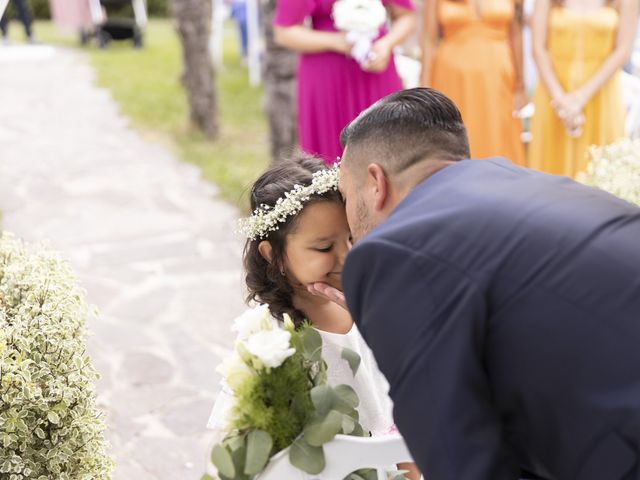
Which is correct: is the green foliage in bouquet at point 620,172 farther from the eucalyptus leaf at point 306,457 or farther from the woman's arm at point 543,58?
the eucalyptus leaf at point 306,457

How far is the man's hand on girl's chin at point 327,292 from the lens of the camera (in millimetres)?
2543

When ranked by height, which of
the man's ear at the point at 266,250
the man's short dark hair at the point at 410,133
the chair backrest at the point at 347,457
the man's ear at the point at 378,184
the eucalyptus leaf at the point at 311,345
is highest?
the man's short dark hair at the point at 410,133

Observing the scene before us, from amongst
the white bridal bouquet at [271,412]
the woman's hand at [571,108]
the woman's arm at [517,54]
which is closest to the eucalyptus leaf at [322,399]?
the white bridal bouquet at [271,412]

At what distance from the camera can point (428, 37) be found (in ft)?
17.4

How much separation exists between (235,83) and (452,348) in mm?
11491

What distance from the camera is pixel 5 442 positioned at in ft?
8.14

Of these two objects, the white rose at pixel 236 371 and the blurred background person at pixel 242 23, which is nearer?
the white rose at pixel 236 371

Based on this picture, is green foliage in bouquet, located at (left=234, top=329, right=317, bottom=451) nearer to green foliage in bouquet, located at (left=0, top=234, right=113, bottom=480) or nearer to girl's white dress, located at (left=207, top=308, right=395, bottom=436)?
girl's white dress, located at (left=207, top=308, right=395, bottom=436)

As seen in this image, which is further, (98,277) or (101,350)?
(98,277)

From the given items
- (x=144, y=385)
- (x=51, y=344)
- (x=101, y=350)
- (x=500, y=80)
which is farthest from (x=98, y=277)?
(x=51, y=344)

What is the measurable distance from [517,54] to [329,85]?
1.19m

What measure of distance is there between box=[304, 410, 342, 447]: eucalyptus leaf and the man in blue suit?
233 mm

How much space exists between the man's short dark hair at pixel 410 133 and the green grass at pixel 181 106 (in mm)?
4757

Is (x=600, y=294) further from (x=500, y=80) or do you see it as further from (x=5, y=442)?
(x=500, y=80)
